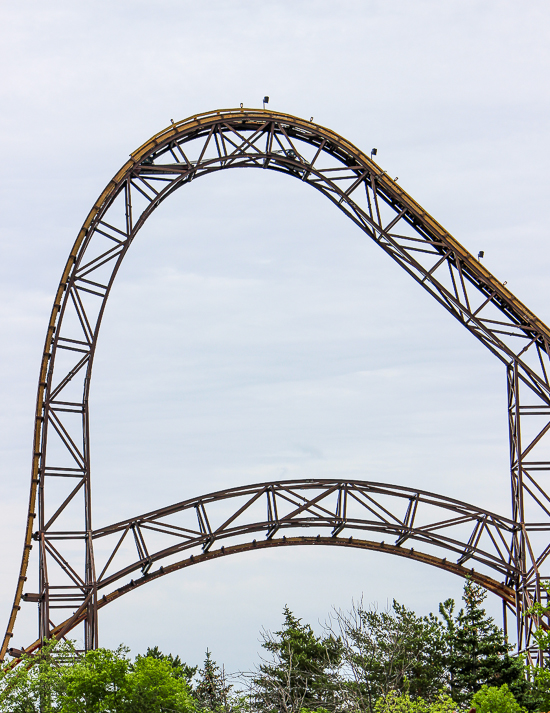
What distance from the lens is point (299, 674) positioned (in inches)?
1428

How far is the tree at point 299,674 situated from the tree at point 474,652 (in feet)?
14.1

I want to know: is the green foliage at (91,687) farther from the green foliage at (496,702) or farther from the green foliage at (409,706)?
the green foliage at (496,702)

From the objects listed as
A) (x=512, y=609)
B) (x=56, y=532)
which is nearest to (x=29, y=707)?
(x=56, y=532)

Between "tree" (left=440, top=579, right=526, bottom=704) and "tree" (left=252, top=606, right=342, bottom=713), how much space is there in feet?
14.1

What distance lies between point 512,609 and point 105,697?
12156 millimetres

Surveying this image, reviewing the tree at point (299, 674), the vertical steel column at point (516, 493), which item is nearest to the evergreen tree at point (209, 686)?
the tree at point (299, 674)

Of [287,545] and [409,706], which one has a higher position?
[287,545]

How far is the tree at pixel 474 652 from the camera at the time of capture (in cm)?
2912

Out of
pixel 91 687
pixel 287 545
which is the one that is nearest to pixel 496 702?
pixel 287 545

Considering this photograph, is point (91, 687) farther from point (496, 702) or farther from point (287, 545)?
point (496, 702)

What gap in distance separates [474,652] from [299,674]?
8.75m

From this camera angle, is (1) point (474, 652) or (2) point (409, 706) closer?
(2) point (409, 706)

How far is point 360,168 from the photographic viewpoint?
1060 inches

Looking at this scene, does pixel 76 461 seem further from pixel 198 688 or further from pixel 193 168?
pixel 198 688
